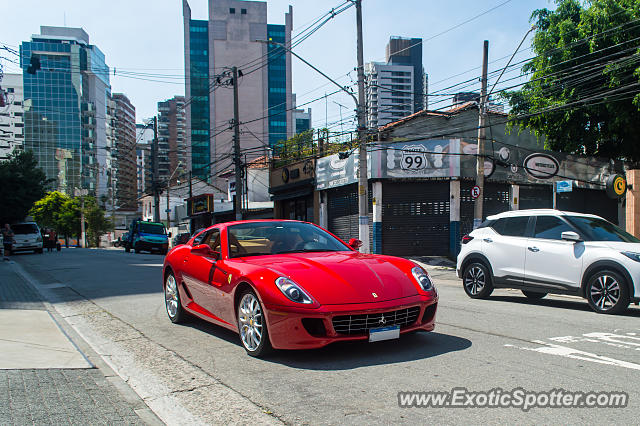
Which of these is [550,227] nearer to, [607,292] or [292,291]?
[607,292]

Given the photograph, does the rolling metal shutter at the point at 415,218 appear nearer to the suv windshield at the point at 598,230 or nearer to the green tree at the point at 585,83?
the green tree at the point at 585,83

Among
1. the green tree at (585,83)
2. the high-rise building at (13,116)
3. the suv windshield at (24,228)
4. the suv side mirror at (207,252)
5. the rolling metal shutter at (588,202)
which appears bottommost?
the suv windshield at (24,228)

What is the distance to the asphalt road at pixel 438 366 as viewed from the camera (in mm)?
3677

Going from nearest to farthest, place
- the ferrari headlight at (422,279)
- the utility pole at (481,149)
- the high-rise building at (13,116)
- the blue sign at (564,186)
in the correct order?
the ferrari headlight at (422,279) < the blue sign at (564,186) < the utility pole at (481,149) < the high-rise building at (13,116)

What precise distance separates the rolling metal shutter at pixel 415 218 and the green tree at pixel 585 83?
16.4 feet

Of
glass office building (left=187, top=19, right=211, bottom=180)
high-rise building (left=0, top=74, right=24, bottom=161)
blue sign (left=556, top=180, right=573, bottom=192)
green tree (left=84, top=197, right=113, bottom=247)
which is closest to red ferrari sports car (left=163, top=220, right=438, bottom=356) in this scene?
blue sign (left=556, top=180, right=573, bottom=192)

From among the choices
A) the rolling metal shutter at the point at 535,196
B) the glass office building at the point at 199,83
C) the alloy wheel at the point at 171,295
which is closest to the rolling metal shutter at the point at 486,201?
the rolling metal shutter at the point at 535,196

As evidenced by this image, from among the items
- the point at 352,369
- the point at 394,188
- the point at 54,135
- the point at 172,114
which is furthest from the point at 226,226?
the point at 172,114

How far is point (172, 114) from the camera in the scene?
161 meters

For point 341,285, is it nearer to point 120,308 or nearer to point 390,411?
point 390,411

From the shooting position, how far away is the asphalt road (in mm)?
3677

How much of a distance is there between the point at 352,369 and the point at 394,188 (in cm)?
2145

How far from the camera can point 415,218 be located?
25.5 metres

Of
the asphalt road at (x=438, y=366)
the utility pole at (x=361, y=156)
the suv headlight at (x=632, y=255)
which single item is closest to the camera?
the asphalt road at (x=438, y=366)
